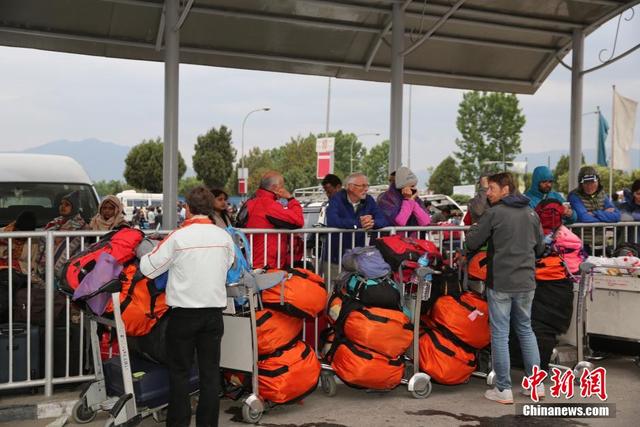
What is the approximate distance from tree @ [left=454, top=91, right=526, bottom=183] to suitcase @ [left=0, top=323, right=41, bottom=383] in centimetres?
8627

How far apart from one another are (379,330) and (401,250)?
0.74 meters

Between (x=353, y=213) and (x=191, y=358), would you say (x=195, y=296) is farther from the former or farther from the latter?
(x=353, y=213)

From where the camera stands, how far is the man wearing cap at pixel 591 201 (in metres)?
7.77

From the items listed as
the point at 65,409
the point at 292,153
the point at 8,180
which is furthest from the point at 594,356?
the point at 292,153

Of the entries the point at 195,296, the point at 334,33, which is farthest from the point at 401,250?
the point at 334,33

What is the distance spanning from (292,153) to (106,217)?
81261mm

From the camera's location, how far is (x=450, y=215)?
20.3 m

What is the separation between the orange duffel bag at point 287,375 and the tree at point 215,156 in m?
69.3

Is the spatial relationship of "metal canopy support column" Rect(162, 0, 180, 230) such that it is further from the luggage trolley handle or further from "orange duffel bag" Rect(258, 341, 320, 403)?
the luggage trolley handle

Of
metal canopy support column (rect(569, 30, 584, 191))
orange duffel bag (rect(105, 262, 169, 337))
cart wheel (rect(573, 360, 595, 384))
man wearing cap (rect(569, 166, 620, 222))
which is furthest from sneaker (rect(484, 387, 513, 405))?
metal canopy support column (rect(569, 30, 584, 191))

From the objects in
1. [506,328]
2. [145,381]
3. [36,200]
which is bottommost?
[145,381]

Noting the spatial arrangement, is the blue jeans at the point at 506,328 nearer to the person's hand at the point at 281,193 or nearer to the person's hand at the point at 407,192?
the person's hand at the point at 407,192

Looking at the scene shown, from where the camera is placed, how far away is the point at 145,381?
4.82 meters

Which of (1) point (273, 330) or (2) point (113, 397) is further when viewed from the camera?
(1) point (273, 330)
